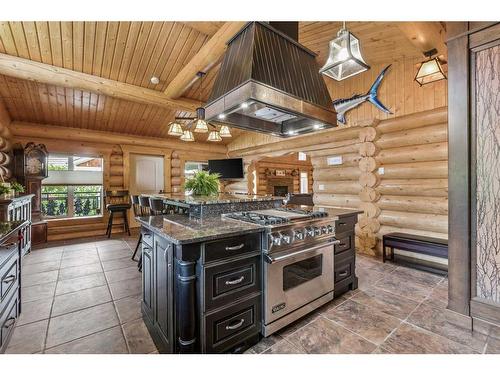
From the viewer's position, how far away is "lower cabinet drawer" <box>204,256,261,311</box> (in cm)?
156

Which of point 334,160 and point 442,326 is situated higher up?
point 334,160

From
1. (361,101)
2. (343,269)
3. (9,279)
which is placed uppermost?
(361,101)

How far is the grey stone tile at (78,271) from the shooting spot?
3.23m

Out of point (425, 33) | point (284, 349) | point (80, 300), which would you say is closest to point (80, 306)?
point (80, 300)

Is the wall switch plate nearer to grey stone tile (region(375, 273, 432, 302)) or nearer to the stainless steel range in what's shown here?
grey stone tile (region(375, 273, 432, 302))

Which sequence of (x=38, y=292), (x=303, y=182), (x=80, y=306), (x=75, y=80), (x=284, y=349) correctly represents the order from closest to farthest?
(x=284, y=349) < (x=80, y=306) < (x=38, y=292) < (x=75, y=80) < (x=303, y=182)

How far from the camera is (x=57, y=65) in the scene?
12.1 ft

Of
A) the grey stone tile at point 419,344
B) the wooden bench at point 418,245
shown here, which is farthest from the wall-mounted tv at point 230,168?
the grey stone tile at point 419,344

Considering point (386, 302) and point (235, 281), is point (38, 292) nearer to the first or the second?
point (235, 281)

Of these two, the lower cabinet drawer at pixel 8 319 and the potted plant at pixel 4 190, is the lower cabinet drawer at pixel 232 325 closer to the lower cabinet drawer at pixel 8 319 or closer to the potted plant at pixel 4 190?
the lower cabinet drawer at pixel 8 319

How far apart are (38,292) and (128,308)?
1.25 metres

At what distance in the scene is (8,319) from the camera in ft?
6.13

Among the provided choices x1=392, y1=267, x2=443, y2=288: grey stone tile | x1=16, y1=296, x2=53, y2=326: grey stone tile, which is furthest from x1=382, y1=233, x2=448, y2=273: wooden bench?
x1=16, y1=296, x2=53, y2=326: grey stone tile

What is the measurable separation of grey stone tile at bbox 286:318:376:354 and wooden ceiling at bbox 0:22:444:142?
376 centimetres
